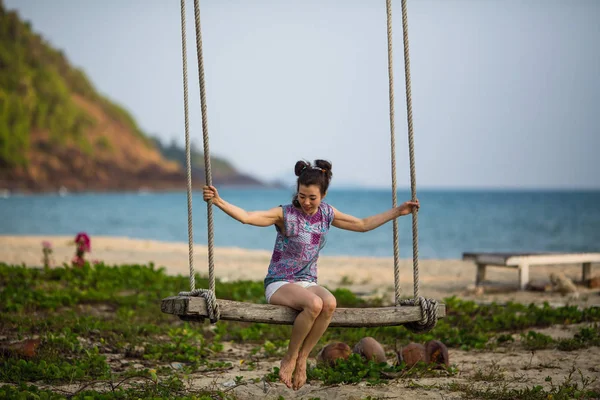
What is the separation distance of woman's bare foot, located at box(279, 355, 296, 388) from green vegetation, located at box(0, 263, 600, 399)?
1.04ft

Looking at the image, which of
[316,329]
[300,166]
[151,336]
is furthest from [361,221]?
[151,336]

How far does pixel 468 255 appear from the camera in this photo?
969cm

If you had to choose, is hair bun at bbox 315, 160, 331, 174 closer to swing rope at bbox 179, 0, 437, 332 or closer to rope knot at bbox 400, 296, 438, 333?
swing rope at bbox 179, 0, 437, 332

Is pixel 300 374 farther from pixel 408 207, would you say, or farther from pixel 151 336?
pixel 151 336

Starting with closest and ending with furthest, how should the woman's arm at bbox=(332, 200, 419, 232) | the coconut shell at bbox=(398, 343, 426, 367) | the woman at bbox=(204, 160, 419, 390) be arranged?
the woman at bbox=(204, 160, 419, 390)
the woman's arm at bbox=(332, 200, 419, 232)
the coconut shell at bbox=(398, 343, 426, 367)

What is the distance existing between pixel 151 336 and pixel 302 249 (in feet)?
7.82

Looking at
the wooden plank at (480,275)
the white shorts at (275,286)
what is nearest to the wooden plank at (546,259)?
the wooden plank at (480,275)

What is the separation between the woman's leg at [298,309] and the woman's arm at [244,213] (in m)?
0.44

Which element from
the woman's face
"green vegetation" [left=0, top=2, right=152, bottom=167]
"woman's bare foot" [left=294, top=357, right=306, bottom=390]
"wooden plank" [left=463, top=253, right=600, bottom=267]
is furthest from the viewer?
"green vegetation" [left=0, top=2, right=152, bottom=167]

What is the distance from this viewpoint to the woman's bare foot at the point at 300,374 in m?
4.38

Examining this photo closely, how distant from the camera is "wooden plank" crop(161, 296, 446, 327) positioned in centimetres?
416

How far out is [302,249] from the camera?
15.1 ft

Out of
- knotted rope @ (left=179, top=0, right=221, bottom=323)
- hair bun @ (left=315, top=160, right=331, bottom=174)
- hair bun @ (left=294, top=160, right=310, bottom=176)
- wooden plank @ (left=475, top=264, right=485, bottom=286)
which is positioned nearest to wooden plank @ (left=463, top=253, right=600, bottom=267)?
wooden plank @ (left=475, top=264, right=485, bottom=286)

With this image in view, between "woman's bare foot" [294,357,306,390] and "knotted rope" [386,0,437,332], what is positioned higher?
"knotted rope" [386,0,437,332]
